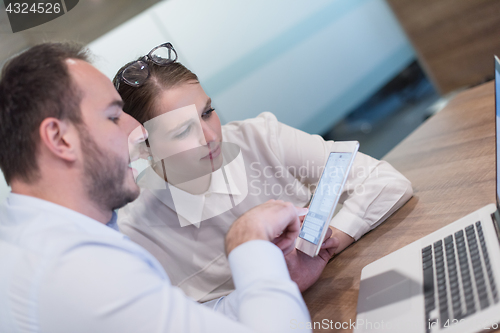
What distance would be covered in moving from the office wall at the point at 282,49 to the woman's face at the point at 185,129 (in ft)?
2.30

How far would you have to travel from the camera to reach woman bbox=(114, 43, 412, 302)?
1.08 metres

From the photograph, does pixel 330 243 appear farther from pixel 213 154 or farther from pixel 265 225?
pixel 213 154

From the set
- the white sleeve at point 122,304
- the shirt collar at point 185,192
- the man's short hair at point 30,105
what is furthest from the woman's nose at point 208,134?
the white sleeve at point 122,304

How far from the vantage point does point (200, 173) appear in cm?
118

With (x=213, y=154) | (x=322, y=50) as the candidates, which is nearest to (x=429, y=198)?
(x=213, y=154)

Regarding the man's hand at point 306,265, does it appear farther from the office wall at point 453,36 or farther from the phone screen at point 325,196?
the office wall at point 453,36

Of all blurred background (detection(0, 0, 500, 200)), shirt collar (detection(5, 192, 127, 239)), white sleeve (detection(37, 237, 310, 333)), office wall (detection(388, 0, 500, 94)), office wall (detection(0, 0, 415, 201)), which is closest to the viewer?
white sleeve (detection(37, 237, 310, 333))

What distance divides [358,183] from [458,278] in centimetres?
51

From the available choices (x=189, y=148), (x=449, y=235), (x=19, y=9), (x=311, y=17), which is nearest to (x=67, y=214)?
(x=189, y=148)

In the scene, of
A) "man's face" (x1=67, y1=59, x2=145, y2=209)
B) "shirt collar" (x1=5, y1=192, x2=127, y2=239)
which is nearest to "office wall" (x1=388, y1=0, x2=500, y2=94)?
"man's face" (x1=67, y1=59, x2=145, y2=209)

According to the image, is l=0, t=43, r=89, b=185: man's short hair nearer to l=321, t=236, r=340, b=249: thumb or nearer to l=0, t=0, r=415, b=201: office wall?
l=321, t=236, r=340, b=249: thumb

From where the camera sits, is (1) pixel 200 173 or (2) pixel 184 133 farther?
(1) pixel 200 173

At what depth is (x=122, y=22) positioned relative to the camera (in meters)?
1.79

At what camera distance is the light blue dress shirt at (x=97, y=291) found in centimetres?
49
